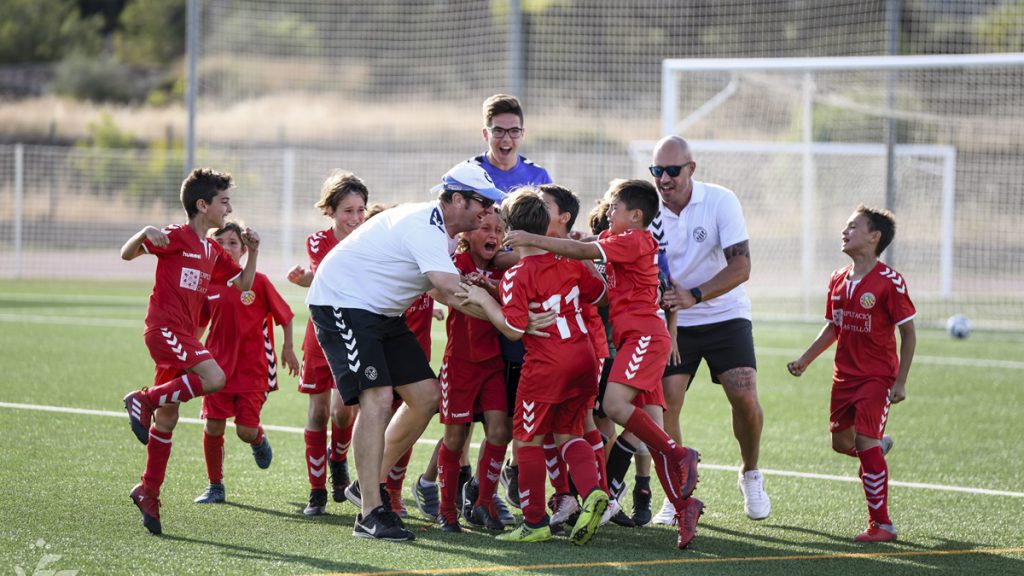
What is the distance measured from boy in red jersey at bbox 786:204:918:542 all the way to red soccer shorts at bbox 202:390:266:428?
326cm

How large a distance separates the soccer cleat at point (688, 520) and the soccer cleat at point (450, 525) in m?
1.16

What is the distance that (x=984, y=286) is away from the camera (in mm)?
20531

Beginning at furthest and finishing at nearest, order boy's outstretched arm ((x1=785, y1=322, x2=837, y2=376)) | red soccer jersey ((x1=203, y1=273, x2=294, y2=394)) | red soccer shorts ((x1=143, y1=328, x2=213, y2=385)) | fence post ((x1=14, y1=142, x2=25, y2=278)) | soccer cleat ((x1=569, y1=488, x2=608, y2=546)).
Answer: fence post ((x1=14, y1=142, x2=25, y2=278))
red soccer jersey ((x1=203, y1=273, x2=294, y2=394))
boy's outstretched arm ((x1=785, y1=322, x2=837, y2=376))
red soccer shorts ((x1=143, y1=328, x2=213, y2=385))
soccer cleat ((x1=569, y1=488, x2=608, y2=546))

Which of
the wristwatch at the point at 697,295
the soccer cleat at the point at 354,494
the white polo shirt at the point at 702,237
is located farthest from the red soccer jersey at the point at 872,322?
the soccer cleat at the point at 354,494

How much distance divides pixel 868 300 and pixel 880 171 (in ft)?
56.6

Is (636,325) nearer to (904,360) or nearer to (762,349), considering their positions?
(904,360)

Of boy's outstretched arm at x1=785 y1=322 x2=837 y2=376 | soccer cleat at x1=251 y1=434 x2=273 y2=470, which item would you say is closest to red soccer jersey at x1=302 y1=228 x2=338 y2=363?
soccer cleat at x1=251 y1=434 x2=273 y2=470

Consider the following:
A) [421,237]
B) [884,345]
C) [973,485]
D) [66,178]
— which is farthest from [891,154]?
[66,178]

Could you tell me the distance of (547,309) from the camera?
230 inches

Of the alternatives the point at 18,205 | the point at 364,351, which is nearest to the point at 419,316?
the point at 364,351

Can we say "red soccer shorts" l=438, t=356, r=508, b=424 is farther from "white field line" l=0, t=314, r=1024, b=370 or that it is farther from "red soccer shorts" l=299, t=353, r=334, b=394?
"white field line" l=0, t=314, r=1024, b=370

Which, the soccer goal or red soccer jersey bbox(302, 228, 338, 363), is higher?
the soccer goal

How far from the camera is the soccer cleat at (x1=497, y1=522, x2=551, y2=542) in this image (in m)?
5.80

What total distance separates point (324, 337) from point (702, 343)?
221 centimetres
